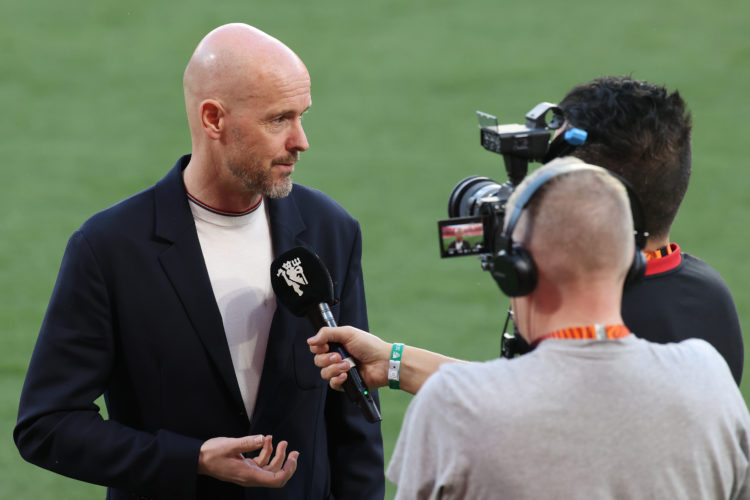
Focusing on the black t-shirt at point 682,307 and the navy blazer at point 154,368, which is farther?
the navy blazer at point 154,368

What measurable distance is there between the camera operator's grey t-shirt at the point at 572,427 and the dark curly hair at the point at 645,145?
2.02 feet

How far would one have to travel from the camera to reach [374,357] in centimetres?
245

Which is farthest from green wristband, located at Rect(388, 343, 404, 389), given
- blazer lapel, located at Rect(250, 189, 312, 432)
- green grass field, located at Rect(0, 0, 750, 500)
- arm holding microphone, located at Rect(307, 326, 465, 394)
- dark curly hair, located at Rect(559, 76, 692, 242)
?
green grass field, located at Rect(0, 0, 750, 500)

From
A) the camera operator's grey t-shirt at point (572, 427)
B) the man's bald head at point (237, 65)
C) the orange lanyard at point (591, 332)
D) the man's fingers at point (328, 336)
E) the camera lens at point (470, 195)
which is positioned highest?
the man's bald head at point (237, 65)

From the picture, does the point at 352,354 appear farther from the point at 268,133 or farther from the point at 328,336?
the point at 268,133

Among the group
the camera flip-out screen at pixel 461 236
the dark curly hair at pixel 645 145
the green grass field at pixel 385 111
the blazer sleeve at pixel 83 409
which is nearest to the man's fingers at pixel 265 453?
the blazer sleeve at pixel 83 409

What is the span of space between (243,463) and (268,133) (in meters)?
0.76

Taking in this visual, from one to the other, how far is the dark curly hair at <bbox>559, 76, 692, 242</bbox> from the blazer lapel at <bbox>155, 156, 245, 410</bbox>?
89cm

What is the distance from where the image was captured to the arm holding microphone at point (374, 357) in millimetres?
2332

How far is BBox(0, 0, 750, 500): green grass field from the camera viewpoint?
553cm

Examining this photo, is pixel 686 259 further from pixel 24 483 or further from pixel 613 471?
pixel 24 483

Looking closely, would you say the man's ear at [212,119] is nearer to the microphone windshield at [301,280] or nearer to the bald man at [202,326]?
the bald man at [202,326]

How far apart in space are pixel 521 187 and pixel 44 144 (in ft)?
19.2

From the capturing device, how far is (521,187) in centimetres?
178
